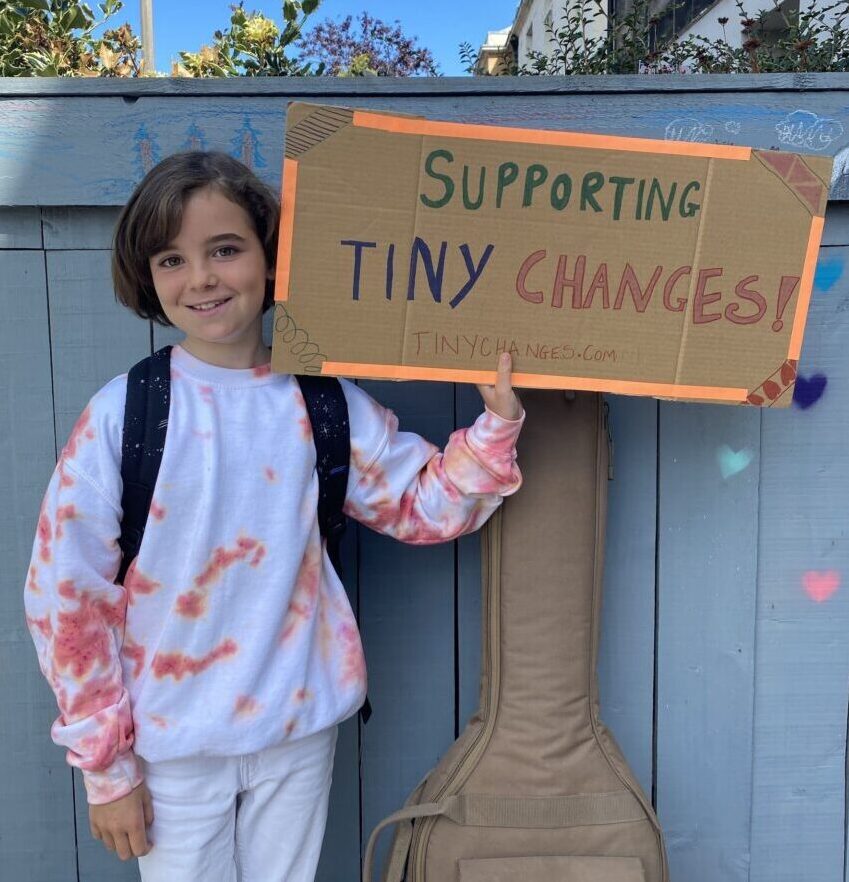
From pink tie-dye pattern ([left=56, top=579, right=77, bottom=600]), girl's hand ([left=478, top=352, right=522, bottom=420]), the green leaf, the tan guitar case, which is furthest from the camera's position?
the green leaf

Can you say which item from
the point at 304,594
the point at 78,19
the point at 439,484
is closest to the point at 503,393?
the point at 439,484

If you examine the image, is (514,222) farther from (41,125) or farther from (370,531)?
(41,125)

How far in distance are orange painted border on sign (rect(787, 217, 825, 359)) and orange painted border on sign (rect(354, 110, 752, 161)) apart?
15 centimetres

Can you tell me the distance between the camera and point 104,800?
1.09 m

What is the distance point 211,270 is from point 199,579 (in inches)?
16.3

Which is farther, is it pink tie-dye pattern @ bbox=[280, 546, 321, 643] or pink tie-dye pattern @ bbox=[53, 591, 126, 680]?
pink tie-dye pattern @ bbox=[280, 546, 321, 643]

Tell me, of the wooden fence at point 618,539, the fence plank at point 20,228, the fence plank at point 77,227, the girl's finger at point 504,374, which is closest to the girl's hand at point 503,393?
the girl's finger at point 504,374

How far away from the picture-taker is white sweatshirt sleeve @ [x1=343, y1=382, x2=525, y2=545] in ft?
3.84

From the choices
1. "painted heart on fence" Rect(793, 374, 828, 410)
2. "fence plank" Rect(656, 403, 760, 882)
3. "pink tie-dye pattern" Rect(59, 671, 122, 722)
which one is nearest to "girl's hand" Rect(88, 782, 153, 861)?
"pink tie-dye pattern" Rect(59, 671, 122, 722)

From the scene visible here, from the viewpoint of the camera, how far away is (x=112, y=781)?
1081 millimetres

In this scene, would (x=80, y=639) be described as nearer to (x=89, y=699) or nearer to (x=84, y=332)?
(x=89, y=699)

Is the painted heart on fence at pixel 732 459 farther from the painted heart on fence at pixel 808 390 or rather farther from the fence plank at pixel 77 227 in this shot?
the fence plank at pixel 77 227

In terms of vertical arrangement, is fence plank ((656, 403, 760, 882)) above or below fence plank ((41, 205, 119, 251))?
below

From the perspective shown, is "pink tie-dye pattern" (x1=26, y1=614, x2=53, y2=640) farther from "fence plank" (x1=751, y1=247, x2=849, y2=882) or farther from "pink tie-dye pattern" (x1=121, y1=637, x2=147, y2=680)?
"fence plank" (x1=751, y1=247, x2=849, y2=882)
